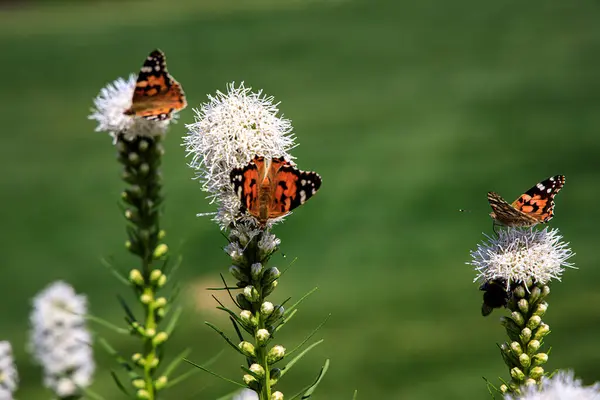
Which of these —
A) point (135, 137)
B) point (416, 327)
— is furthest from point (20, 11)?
point (135, 137)

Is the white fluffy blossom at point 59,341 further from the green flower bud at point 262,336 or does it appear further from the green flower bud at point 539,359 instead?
the green flower bud at point 539,359

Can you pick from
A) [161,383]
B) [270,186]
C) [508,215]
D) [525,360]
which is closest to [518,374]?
[525,360]

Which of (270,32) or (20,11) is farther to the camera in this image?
(20,11)

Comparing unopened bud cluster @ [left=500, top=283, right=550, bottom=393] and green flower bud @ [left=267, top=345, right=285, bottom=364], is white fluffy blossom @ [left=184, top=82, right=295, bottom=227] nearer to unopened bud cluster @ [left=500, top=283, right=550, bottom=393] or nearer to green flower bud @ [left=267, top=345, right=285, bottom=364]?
green flower bud @ [left=267, top=345, right=285, bottom=364]

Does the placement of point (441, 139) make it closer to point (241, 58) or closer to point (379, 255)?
point (379, 255)

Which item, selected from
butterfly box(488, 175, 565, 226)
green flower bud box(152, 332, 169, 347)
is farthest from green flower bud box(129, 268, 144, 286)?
butterfly box(488, 175, 565, 226)
